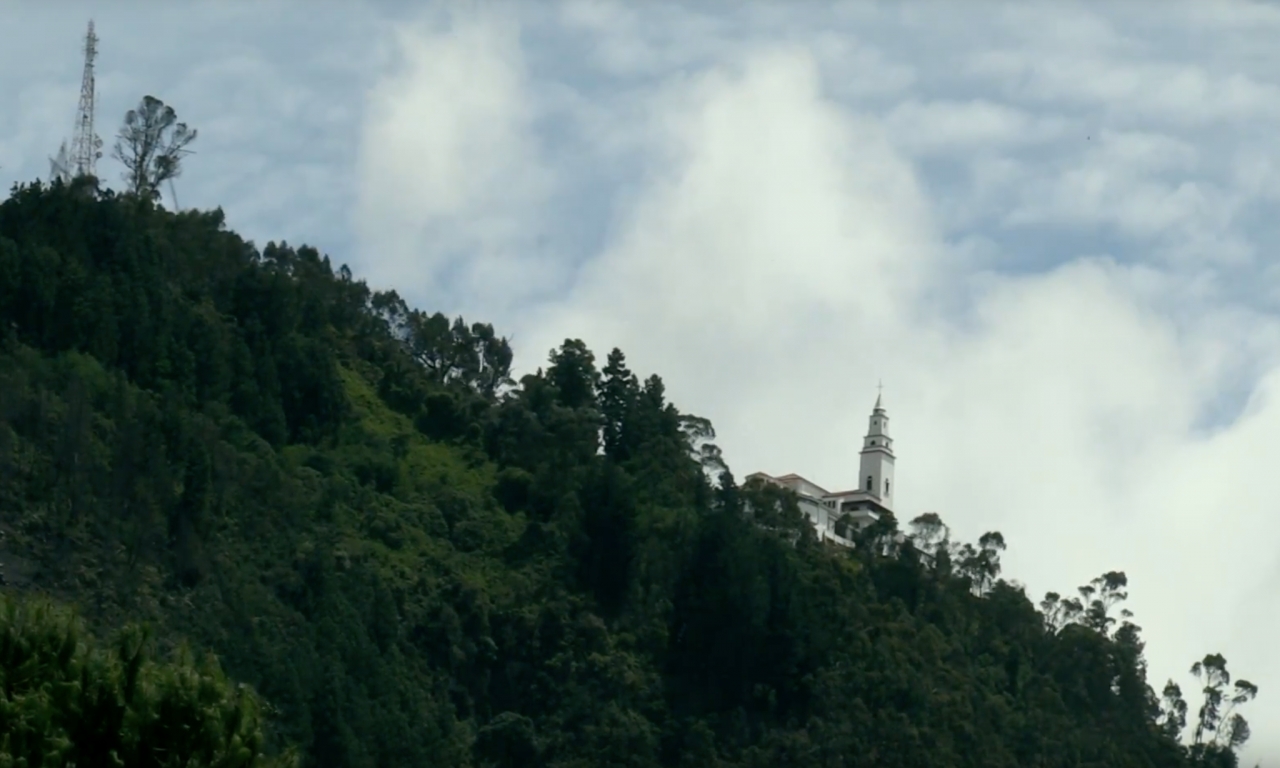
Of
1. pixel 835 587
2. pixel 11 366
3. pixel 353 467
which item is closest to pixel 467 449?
pixel 353 467

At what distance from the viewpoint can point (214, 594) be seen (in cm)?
6047

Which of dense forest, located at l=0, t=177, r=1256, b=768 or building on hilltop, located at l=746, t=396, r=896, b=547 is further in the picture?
building on hilltop, located at l=746, t=396, r=896, b=547


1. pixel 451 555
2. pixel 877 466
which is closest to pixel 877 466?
pixel 877 466

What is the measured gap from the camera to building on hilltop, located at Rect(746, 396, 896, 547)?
87.0 m

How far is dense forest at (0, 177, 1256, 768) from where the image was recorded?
60406 mm

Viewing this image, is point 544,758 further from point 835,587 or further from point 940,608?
point 940,608

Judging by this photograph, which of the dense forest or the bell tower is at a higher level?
the bell tower

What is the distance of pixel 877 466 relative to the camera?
315 ft

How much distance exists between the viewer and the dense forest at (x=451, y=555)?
198 feet

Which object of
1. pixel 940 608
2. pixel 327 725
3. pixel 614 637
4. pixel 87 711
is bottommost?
pixel 87 711

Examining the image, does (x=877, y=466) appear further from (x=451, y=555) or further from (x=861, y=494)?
(x=451, y=555)

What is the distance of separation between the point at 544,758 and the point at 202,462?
12.3 meters

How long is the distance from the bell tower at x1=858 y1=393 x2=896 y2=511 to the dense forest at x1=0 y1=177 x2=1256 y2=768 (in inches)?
449

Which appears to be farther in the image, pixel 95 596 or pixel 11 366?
pixel 11 366
